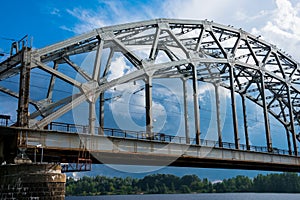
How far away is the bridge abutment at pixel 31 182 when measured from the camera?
911 inches

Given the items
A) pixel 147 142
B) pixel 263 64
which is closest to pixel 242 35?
pixel 263 64

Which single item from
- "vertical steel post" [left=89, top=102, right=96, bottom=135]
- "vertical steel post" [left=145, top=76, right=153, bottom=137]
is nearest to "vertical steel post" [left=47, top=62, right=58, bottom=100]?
"vertical steel post" [left=89, top=102, right=96, bottom=135]

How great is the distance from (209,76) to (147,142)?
27364 mm

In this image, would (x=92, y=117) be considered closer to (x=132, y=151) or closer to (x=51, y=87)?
(x=132, y=151)

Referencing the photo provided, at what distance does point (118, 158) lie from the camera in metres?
35.4

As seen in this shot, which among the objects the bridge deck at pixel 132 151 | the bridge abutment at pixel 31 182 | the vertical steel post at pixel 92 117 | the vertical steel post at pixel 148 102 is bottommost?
the bridge abutment at pixel 31 182

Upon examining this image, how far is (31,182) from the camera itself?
23.2 meters

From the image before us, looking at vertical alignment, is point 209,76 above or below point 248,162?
above

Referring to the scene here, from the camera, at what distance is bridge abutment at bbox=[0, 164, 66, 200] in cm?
2314

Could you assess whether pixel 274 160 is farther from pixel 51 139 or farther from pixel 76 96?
pixel 51 139

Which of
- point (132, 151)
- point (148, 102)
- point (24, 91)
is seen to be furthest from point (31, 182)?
point (148, 102)

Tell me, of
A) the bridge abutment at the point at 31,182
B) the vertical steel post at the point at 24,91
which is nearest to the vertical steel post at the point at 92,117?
the vertical steel post at the point at 24,91

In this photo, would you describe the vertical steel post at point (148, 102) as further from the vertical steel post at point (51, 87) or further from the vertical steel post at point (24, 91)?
the vertical steel post at point (24, 91)

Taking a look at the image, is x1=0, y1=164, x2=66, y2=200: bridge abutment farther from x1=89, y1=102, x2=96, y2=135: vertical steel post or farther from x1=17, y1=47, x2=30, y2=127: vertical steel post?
x1=89, y1=102, x2=96, y2=135: vertical steel post
